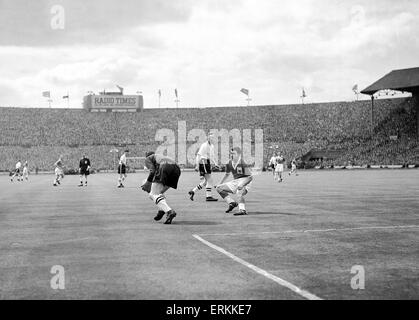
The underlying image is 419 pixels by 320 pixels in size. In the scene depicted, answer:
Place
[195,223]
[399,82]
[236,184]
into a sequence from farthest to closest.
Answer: [399,82], [236,184], [195,223]

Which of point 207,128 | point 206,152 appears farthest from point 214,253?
point 207,128

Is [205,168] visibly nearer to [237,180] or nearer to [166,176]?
[237,180]

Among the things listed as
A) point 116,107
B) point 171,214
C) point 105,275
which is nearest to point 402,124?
point 116,107

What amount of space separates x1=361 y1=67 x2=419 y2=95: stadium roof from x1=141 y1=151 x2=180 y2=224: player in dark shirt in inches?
2529

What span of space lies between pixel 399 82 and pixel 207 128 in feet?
102

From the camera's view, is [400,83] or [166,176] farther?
[400,83]

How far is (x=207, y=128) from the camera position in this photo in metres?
90.8

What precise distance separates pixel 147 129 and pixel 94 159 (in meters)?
12.2

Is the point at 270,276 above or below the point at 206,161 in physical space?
below

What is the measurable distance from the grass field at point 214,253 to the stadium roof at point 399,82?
59.8 m

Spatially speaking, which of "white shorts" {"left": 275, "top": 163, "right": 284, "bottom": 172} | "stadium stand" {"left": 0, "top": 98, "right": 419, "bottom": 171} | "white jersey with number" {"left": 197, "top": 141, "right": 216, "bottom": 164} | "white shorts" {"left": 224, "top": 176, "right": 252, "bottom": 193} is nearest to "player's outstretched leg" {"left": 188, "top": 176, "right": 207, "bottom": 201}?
"white jersey with number" {"left": 197, "top": 141, "right": 216, "bottom": 164}

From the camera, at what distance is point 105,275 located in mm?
Answer: 7488

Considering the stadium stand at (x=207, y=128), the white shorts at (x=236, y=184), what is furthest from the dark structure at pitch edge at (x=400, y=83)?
the white shorts at (x=236, y=184)
